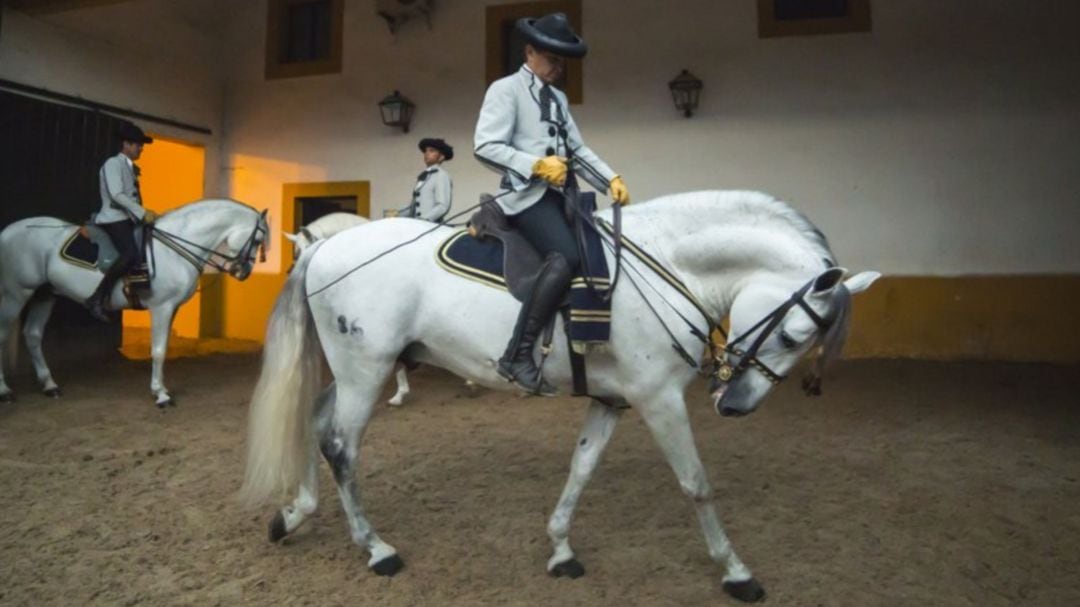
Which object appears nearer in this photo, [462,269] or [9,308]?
[462,269]

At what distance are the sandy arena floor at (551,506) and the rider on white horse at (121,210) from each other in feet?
3.78

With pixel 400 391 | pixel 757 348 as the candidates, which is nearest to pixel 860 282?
pixel 757 348

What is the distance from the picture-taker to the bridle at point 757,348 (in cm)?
244

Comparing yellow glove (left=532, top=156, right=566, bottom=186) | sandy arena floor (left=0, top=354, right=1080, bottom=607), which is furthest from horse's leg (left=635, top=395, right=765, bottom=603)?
yellow glove (left=532, top=156, right=566, bottom=186)

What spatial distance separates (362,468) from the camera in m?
4.23

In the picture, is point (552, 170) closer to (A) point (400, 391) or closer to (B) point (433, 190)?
(B) point (433, 190)

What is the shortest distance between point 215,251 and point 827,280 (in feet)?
19.0

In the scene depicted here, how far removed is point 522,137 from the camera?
2.95m

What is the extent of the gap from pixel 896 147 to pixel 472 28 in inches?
226

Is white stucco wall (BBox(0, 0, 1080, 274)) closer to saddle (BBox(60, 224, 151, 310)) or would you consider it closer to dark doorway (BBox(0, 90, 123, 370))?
dark doorway (BBox(0, 90, 123, 370))

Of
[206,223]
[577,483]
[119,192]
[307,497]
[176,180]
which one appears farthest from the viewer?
[176,180]

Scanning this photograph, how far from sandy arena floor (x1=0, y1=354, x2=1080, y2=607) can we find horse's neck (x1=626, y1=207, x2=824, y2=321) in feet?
4.20

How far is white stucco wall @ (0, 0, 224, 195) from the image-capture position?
7.23 meters

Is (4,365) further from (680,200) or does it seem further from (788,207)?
(788,207)
